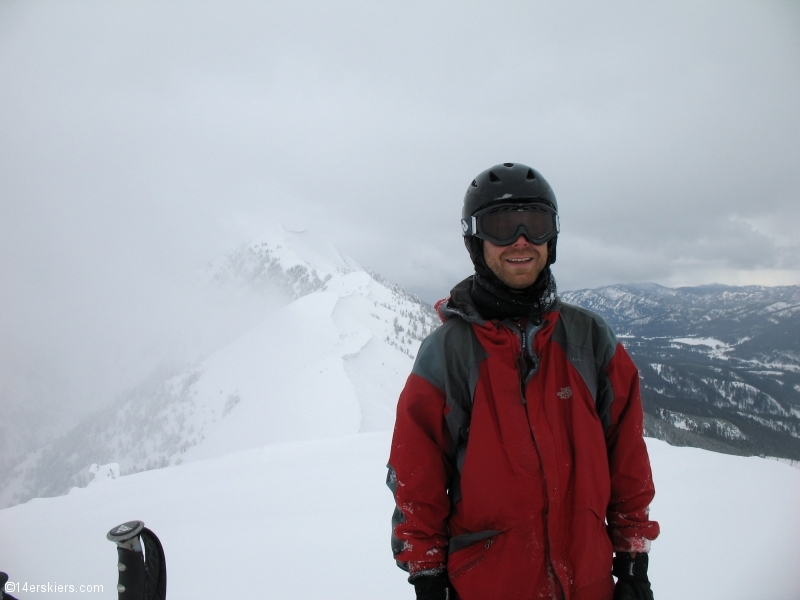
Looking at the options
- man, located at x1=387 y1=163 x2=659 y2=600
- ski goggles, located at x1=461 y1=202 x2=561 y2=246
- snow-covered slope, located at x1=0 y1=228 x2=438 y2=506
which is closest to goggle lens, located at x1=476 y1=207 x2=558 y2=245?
ski goggles, located at x1=461 y1=202 x2=561 y2=246

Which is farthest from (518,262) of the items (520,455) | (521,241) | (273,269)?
(273,269)

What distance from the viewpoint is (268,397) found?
19.2 metres

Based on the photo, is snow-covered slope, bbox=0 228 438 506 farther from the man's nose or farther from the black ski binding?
the man's nose

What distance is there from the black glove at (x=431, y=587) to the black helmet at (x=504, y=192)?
5.46 ft

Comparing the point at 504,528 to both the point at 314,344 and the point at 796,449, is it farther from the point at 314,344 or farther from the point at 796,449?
the point at 796,449

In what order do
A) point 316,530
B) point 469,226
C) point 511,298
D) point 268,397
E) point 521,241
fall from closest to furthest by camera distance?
1. point 511,298
2. point 521,241
3. point 469,226
4. point 316,530
5. point 268,397

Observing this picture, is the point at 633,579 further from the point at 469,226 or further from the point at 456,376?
the point at 469,226

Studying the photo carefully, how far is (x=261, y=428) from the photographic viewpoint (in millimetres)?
16609

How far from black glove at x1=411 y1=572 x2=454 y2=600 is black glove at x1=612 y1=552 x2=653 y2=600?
0.84 m

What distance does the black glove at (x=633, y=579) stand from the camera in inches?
69.5

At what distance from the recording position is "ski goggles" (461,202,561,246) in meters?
2.15

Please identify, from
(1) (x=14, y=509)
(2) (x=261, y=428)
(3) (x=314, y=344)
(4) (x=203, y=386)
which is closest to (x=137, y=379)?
(4) (x=203, y=386)

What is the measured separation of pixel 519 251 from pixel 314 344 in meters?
22.6

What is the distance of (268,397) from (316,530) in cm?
1606
